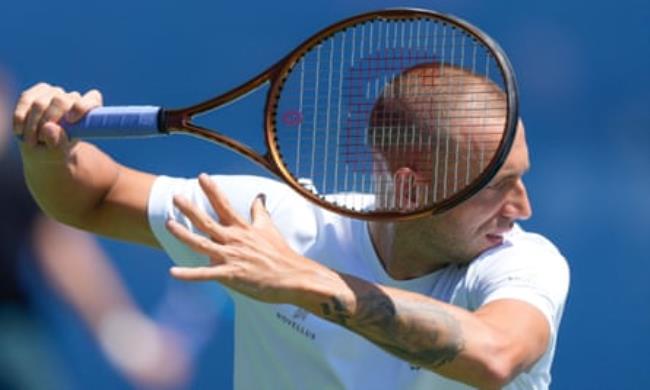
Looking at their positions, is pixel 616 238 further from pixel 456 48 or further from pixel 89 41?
pixel 89 41

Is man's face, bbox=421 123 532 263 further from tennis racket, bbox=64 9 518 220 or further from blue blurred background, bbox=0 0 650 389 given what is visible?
Answer: blue blurred background, bbox=0 0 650 389

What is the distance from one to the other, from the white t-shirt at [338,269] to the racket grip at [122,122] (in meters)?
0.30

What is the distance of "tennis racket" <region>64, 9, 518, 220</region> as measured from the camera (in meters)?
2.30

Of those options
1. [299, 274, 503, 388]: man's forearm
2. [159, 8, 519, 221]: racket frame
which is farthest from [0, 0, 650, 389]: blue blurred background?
[299, 274, 503, 388]: man's forearm

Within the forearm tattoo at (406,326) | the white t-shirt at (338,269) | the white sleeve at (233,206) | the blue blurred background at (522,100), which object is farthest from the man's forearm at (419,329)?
the blue blurred background at (522,100)

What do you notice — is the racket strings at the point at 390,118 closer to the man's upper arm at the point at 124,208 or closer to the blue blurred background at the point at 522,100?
the blue blurred background at the point at 522,100

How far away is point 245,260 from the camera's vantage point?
1.98m

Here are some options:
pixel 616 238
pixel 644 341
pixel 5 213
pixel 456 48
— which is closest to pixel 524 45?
pixel 456 48

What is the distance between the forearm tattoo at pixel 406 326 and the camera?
207 cm

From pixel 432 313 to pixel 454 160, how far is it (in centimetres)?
39

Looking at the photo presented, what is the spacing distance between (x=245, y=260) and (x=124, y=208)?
27.5 inches

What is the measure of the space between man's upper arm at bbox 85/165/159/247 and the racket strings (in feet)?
0.97

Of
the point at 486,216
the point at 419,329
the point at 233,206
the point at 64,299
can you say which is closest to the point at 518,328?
the point at 419,329

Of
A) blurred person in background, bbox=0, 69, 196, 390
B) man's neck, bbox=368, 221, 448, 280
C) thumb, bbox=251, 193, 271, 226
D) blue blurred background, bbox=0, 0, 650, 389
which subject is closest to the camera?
thumb, bbox=251, 193, 271, 226
